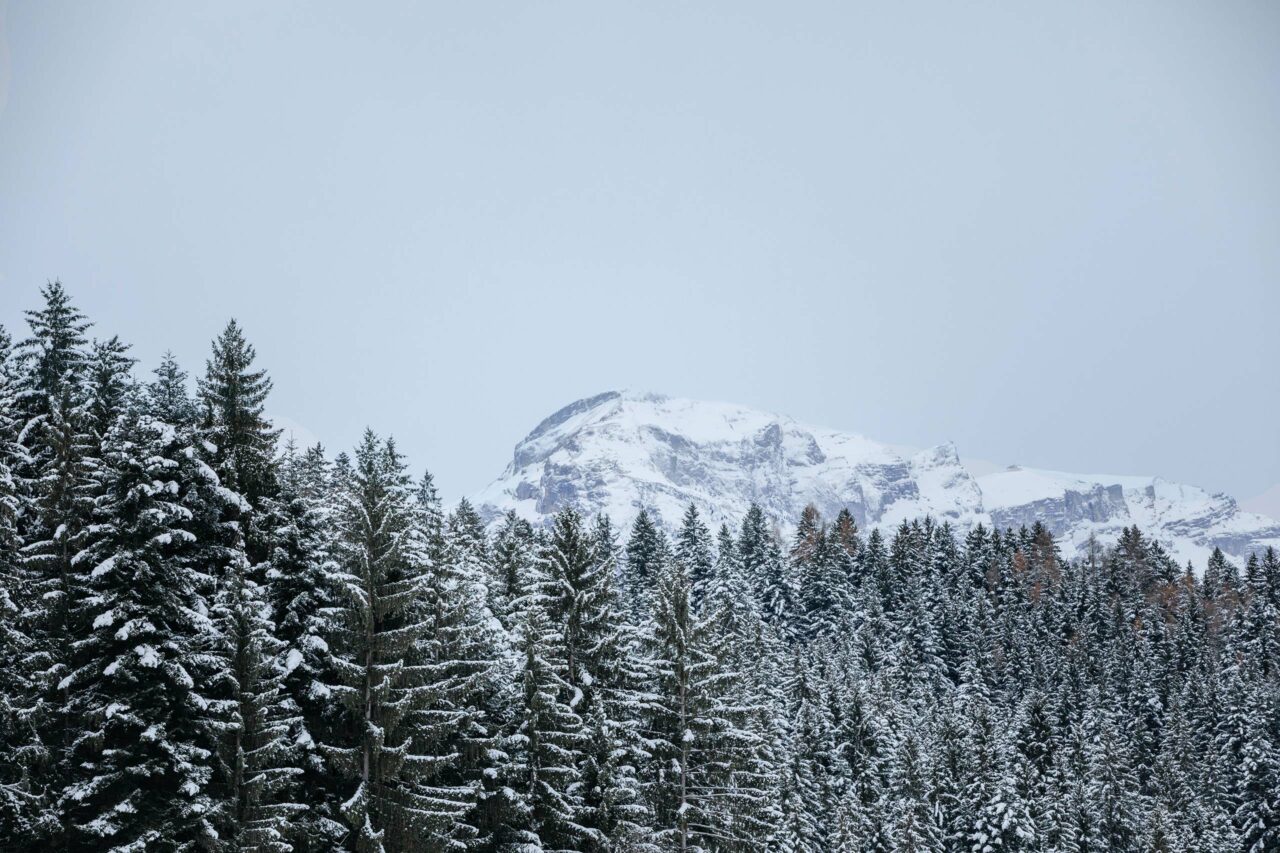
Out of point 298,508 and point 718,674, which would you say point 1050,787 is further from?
point 298,508

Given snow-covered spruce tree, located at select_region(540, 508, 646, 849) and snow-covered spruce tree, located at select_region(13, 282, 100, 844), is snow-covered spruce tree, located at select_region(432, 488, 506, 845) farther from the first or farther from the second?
snow-covered spruce tree, located at select_region(13, 282, 100, 844)

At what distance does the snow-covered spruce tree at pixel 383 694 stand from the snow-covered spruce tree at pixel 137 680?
3471mm

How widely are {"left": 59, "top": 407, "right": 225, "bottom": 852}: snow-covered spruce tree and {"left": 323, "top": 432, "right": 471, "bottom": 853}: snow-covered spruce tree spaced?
347cm

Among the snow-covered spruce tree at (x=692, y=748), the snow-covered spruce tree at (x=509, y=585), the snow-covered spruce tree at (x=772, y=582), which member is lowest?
the snow-covered spruce tree at (x=692, y=748)

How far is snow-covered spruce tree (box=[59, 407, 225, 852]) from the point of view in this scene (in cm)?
2186

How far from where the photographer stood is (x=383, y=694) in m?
25.5

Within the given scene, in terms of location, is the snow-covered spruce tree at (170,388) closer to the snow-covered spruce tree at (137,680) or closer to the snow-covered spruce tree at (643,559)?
the snow-covered spruce tree at (137,680)

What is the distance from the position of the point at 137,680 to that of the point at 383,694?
5657mm

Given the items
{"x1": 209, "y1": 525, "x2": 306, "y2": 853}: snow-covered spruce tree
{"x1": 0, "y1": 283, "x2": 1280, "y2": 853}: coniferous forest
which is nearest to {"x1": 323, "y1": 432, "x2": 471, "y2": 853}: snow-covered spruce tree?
{"x1": 0, "y1": 283, "x2": 1280, "y2": 853}: coniferous forest

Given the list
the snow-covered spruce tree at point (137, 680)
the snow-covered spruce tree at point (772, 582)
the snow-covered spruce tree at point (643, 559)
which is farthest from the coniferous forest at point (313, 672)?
the snow-covered spruce tree at point (772, 582)

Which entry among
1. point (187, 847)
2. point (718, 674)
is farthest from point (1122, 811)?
point (187, 847)

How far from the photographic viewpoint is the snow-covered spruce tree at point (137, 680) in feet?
71.7

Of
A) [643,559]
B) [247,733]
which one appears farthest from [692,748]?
[643,559]

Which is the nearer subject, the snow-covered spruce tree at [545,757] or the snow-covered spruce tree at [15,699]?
the snow-covered spruce tree at [15,699]
